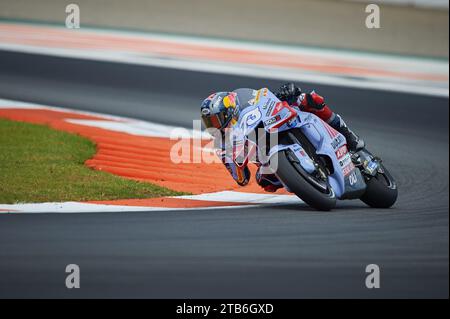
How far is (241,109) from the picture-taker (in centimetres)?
895

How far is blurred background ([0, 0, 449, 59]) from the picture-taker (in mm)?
21875

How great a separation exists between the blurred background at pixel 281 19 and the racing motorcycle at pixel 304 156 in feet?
41.5

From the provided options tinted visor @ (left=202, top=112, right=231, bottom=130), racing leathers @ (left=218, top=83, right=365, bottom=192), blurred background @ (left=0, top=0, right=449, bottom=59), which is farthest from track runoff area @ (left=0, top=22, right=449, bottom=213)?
tinted visor @ (left=202, top=112, right=231, bottom=130)

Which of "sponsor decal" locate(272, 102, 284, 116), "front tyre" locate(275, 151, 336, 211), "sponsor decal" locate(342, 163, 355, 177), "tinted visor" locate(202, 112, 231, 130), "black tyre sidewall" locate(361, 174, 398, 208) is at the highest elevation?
"sponsor decal" locate(272, 102, 284, 116)

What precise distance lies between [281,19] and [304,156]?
597 inches

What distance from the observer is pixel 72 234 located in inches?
306

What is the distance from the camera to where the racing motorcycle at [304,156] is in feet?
28.4

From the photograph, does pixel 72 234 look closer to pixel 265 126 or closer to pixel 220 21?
pixel 265 126

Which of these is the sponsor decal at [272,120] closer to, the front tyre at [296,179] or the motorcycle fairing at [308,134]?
the motorcycle fairing at [308,134]

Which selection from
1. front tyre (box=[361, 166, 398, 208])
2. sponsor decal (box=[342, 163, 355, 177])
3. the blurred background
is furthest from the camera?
the blurred background

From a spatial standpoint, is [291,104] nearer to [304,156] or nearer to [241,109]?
[241,109]

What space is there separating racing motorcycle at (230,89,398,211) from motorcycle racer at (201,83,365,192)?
0.08 metres

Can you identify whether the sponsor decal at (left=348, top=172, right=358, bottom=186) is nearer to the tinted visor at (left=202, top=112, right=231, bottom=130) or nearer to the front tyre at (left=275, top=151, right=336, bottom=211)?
the front tyre at (left=275, top=151, right=336, bottom=211)

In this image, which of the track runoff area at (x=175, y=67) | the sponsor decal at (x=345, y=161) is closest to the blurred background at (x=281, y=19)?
the track runoff area at (x=175, y=67)
